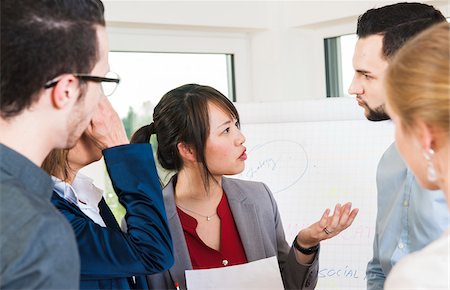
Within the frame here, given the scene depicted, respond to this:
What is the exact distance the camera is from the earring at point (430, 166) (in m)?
1.06

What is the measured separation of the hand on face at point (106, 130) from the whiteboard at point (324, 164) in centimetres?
101

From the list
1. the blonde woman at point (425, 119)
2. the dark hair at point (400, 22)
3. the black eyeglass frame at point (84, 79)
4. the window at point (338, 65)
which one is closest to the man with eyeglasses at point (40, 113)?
the black eyeglass frame at point (84, 79)

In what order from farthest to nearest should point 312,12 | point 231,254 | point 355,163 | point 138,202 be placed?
1. point 312,12
2. point 355,163
3. point 231,254
4. point 138,202

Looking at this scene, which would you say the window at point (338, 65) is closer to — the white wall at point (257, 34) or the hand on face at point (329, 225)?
the white wall at point (257, 34)

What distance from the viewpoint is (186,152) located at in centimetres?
201

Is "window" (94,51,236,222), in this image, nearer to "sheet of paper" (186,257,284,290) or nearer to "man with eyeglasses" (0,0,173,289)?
"sheet of paper" (186,257,284,290)

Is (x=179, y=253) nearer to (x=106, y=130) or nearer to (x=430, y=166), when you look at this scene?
(x=106, y=130)

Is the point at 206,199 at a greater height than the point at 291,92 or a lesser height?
lesser

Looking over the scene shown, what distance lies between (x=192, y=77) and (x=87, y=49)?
2.15 metres

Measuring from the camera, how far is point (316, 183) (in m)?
2.39

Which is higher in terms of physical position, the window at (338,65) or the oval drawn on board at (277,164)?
the window at (338,65)

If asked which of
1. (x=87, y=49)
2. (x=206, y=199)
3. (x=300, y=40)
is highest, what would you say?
(x=300, y=40)

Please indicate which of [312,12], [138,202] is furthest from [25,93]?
[312,12]

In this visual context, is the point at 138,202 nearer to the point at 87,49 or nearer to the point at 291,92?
the point at 87,49
